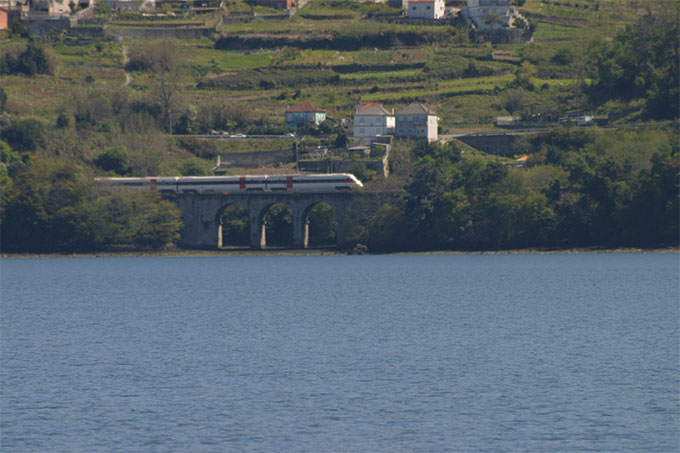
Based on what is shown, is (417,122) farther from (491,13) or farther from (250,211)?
(491,13)

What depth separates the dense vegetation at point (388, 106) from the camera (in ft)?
267

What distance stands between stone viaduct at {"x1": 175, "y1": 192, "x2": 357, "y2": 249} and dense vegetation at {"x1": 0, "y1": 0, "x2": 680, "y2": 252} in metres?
2.33

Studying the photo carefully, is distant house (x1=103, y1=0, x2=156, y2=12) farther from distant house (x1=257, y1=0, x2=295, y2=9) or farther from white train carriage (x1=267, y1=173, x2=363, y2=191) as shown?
white train carriage (x1=267, y1=173, x2=363, y2=191)

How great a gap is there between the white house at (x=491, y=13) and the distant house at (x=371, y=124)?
3618 centimetres

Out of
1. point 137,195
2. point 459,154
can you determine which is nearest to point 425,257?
point 459,154

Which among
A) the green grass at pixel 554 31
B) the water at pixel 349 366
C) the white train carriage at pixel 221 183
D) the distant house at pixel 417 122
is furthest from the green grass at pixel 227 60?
→ the water at pixel 349 366

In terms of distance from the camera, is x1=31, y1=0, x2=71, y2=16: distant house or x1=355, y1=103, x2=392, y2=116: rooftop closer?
x1=355, y1=103, x2=392, y2=116: rooftop

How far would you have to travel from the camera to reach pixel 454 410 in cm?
2606

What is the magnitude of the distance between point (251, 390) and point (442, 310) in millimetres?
20117

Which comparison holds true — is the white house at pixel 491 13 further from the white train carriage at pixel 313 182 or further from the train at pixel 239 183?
the white train carriage at pixel 313 182

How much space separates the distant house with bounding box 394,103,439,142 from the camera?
105938 millimetres

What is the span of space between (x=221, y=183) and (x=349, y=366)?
6269cm

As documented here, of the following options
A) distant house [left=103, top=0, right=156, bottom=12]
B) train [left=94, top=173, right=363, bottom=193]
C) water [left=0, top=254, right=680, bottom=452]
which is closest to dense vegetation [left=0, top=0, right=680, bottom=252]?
train [left=94, top=173, right=363, bottom=193]

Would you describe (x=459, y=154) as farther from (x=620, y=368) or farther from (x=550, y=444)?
(x=550, y=444)
